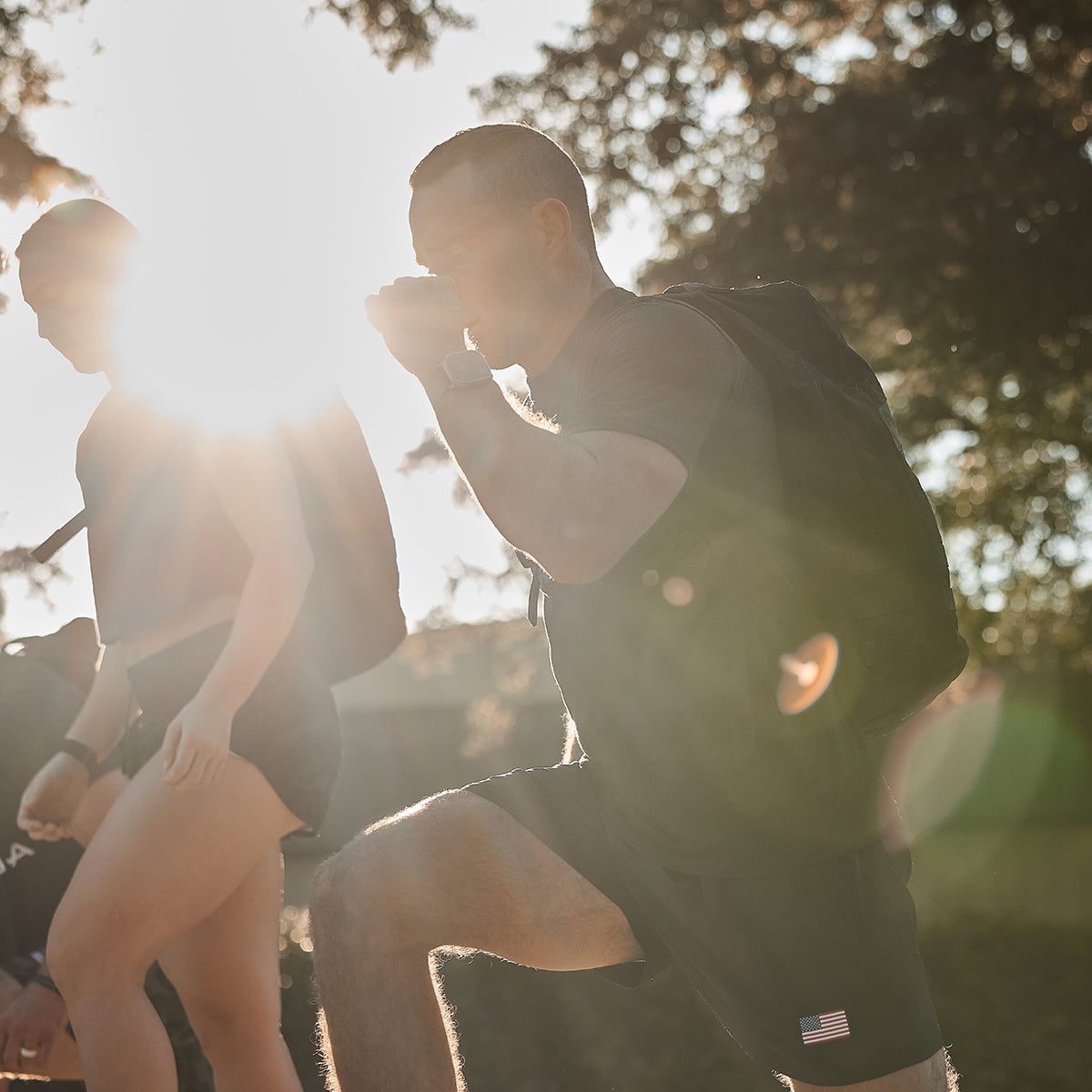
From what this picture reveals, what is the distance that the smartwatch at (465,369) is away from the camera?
1.95 m

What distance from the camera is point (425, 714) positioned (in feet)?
64.9

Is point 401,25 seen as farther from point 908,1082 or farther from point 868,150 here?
point 908,1082

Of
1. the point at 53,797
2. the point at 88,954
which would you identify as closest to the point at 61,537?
the point at 53,797

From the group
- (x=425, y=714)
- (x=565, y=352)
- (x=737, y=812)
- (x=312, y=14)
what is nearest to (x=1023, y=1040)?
(x=737, y=812)

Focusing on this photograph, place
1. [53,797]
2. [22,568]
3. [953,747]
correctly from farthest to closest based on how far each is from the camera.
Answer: [953,747] → [22,568] → [53,797]

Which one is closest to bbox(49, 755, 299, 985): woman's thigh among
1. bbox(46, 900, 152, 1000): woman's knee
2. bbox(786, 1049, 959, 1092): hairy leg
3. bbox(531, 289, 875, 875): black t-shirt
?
bbox(46, 900, 152, 1000): woman's knee

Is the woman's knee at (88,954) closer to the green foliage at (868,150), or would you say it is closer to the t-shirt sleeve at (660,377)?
the t-shirt sleeve at (660,377)

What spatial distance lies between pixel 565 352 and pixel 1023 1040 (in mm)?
5230

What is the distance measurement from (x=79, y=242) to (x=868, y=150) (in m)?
9.52

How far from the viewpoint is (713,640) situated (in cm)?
206

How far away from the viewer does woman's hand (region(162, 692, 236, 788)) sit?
2422 mm

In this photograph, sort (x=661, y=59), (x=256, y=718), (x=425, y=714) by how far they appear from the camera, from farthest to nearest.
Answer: (x=425, y=714), (x=661, y=59), (x=256, y=718)

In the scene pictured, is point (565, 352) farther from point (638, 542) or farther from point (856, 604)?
point (856, 604)

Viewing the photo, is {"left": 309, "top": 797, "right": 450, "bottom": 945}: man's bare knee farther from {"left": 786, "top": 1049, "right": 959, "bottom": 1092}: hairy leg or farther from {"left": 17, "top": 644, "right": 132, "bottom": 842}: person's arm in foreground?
{"left": 17, "top": 644, "right": 132, "bottom": 842}: person's arm in foreground
